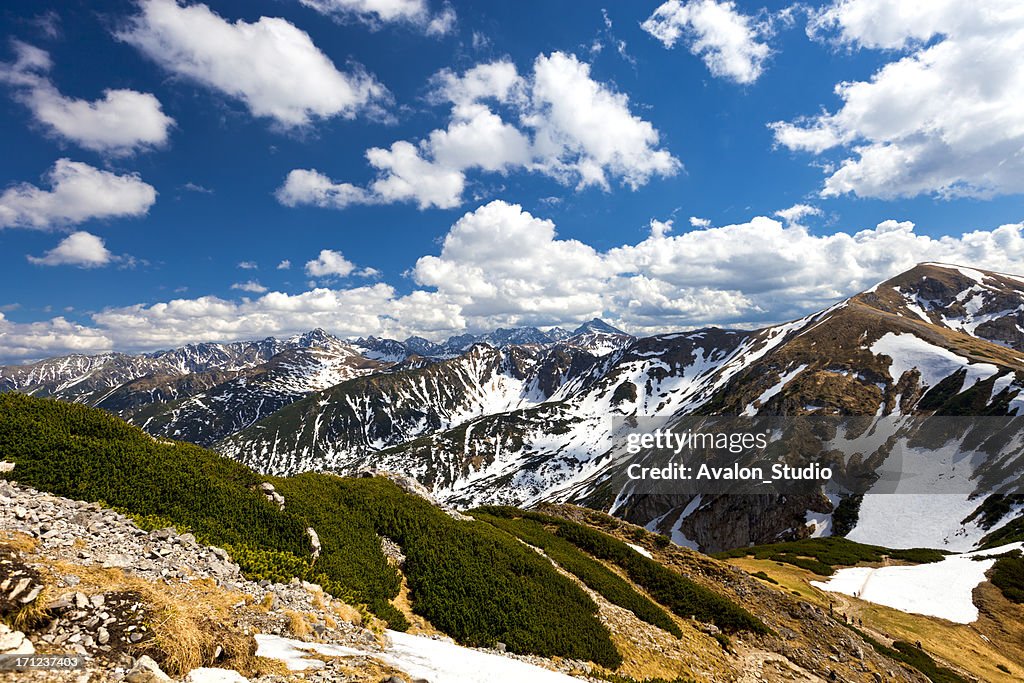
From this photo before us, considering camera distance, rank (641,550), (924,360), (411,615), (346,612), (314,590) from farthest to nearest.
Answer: (924,360) → (641,550) → (411,615) → (314,590) → (346,612)

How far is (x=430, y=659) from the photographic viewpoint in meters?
13.9

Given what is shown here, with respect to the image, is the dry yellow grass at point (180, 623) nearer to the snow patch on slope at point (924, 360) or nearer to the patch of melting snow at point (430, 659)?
the patch of melting snow at point (430, 659)

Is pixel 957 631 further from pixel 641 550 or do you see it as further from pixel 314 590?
pixel 314 590

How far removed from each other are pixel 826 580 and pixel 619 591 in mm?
41532

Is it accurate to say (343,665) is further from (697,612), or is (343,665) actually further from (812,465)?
(812,465)

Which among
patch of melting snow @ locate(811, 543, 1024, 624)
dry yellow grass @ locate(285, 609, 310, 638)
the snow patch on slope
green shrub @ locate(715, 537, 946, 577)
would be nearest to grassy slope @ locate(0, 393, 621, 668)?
dry yellow grass @ locate(285, 609, 310, 638)

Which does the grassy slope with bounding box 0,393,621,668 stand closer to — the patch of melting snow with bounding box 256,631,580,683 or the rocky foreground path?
the rocky foreground path

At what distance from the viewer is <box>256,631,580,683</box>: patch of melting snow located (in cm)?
1117

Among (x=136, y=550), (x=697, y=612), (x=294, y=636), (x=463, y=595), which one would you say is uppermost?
(x=136, y=550)

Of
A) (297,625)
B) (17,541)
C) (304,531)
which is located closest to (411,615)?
(304,531)

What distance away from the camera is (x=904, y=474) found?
10894cm

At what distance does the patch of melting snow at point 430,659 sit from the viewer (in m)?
11.2

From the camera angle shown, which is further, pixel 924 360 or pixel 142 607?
pixel 924 360

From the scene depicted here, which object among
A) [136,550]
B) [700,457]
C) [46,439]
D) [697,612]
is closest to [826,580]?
[697,612]
